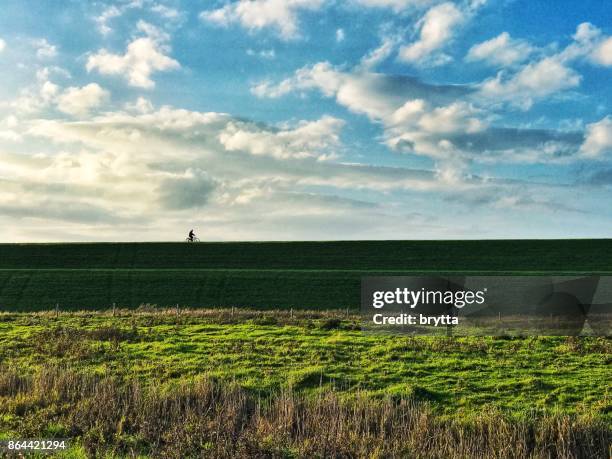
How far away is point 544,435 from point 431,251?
7806 centimetres

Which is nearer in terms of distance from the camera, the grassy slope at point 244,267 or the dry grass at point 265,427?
the dry grass at point 265,427

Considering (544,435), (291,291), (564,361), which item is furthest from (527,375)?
(291,291)

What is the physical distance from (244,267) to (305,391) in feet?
211

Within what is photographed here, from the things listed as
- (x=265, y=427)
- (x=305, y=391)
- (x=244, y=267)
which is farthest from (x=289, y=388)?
(x=244, y=267)

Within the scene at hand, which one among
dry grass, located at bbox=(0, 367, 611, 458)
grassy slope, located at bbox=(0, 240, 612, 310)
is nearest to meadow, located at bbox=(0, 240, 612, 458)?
dry grass, located at bbox=(0, 367, 611, 458)

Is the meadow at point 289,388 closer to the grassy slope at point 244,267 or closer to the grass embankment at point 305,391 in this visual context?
the grass embankment at point 305,391

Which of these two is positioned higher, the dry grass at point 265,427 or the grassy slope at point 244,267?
the grassy slope at point 244,267

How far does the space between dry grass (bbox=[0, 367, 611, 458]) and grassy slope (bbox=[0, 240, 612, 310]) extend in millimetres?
38060

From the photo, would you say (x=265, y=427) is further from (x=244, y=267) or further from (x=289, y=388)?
(x=244, y=267)

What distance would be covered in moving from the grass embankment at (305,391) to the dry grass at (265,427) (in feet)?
0.19

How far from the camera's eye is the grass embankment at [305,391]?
15367mm

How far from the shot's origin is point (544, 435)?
16.2 m

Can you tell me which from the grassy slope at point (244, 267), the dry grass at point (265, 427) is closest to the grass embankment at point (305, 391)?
the dry grass at point (265, 427)

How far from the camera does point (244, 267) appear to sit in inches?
3359
